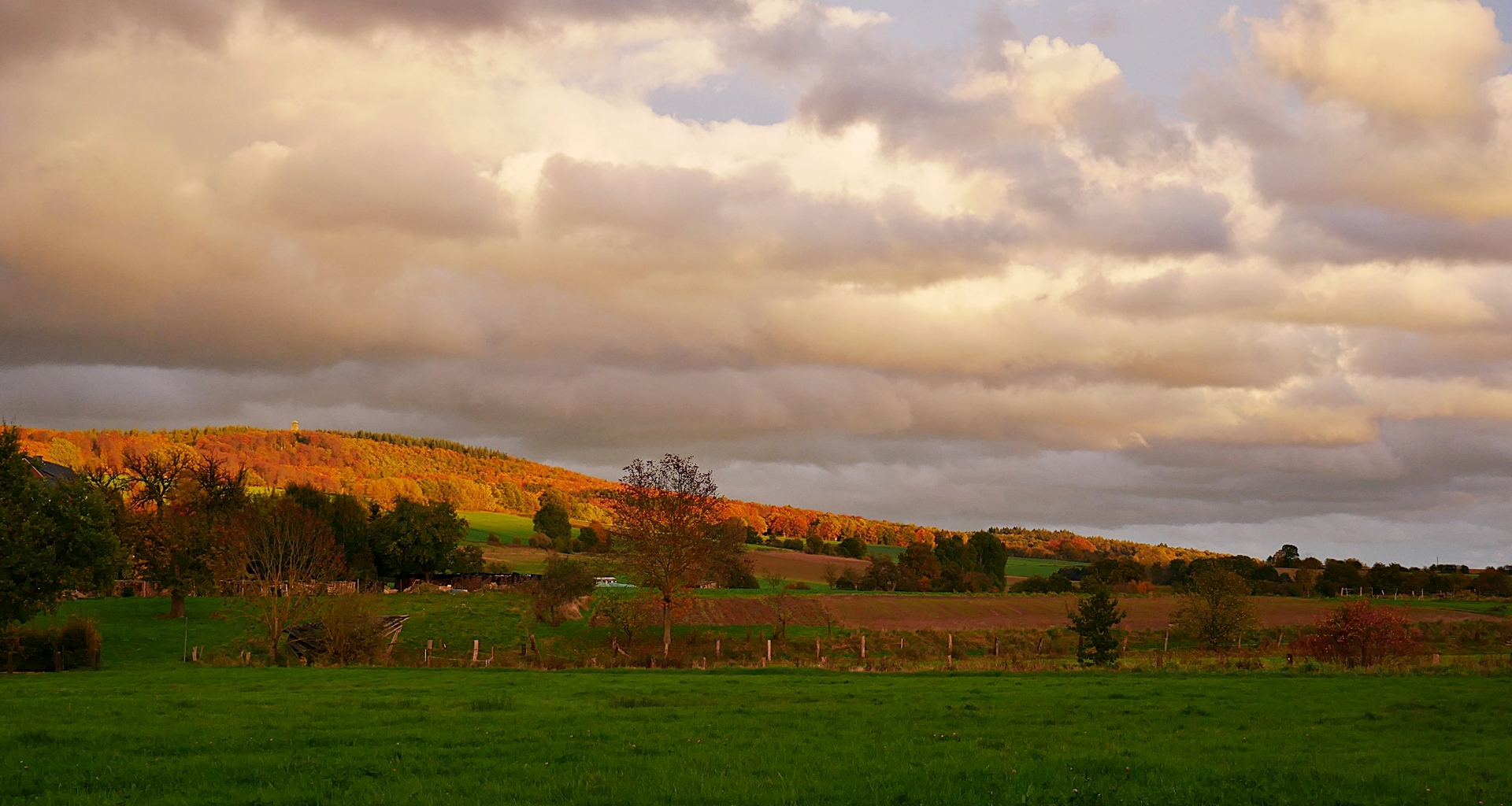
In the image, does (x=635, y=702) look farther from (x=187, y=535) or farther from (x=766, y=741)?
(x=187, y=535)

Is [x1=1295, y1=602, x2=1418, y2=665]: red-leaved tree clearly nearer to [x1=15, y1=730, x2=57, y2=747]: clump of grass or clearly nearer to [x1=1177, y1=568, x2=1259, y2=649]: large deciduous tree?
[x1=1177, y1=568, x2=1259, y2=649]: large deciduous tree

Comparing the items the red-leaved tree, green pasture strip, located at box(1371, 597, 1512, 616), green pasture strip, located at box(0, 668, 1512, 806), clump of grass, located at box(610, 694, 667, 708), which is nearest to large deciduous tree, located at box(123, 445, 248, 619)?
green pasture strip, located at box(0, 668, 1512, 806)

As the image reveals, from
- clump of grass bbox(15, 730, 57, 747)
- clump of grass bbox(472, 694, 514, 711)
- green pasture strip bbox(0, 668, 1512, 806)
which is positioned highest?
green pasture strip bbox(0, 668, 1512, 806)

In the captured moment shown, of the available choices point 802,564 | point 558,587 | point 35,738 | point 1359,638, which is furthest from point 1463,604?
point 35,738

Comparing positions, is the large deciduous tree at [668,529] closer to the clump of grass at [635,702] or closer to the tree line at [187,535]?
the tree line at [187,535]

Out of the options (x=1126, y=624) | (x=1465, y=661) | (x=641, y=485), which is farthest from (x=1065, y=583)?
(x=1465, y=661)

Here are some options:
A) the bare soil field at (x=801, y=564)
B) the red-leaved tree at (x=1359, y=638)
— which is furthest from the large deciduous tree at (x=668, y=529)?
the bare soil field at (x=801, y=564)

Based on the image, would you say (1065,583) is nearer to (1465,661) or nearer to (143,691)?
(1465,661)

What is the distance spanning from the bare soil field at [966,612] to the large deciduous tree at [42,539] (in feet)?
134

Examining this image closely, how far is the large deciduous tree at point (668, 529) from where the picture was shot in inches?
2670

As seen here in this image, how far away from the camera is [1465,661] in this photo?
43.5 metres

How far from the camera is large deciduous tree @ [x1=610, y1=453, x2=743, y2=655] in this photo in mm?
67812

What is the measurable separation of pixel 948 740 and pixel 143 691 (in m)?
26.5

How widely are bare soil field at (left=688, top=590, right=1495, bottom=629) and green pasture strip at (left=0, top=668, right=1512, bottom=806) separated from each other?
52.9 meters
